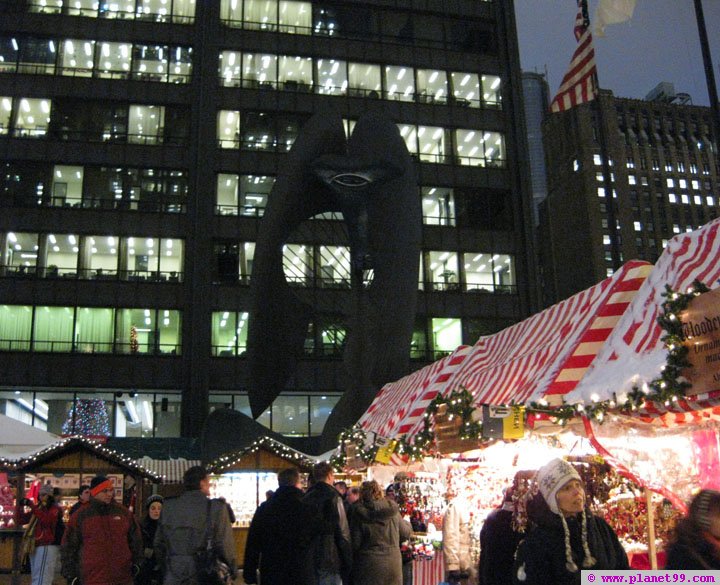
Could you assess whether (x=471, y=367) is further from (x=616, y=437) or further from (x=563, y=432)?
(x=616, y=437)

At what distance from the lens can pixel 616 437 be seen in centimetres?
738

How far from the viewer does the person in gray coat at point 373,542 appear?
8078mm

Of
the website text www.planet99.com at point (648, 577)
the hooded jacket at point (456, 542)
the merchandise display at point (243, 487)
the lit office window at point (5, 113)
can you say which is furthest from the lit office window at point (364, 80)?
the website text www.planet99.com at point (648, 577)

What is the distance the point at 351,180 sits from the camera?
21.9 meters

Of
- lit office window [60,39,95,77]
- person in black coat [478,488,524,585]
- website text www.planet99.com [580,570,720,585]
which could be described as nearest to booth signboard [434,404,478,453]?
person in black coat [478,488,524,585]

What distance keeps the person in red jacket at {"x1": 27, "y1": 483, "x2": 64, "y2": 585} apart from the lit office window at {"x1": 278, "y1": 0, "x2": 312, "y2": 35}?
113 ft

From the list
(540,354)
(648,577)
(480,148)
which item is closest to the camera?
(648,577)

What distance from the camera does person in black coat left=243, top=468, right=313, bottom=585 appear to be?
6.49 m

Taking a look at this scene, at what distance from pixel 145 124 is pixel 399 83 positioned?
43.3ft

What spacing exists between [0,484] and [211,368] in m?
18.8

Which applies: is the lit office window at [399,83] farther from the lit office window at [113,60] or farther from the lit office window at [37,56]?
the lit office window at [37,56]

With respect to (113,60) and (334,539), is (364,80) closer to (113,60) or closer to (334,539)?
(113,60)

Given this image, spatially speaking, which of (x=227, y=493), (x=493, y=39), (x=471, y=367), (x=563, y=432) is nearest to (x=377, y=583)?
(x=563, y=432)

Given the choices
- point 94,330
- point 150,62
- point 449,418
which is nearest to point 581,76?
point 449,418
